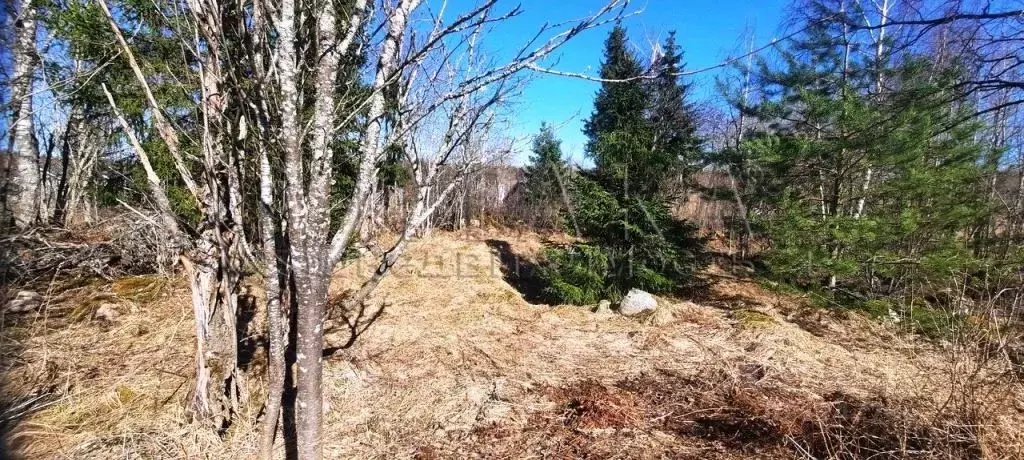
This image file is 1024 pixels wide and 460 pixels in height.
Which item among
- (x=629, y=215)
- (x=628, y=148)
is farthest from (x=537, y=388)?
(x=628, y=148)

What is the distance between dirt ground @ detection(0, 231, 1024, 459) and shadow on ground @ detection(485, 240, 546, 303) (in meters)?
2.56

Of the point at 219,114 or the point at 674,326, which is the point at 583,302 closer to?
the point at 674,326

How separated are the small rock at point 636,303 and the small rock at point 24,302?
6.50 meters

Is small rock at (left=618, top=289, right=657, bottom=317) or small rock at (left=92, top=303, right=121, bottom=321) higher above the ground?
small rock at (left=92, top=303, right=121, bottom=321)

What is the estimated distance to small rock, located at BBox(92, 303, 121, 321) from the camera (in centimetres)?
402

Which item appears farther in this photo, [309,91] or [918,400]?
[918,400]

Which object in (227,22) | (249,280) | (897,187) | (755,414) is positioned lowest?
(755,414)

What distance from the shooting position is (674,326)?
506cm

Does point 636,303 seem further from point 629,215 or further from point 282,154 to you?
point 282,154

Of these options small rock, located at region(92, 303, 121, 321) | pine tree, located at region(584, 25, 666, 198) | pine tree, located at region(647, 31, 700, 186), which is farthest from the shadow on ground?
small rock, located at region(92, 303, 121, 321)

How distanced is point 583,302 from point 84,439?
5466mm

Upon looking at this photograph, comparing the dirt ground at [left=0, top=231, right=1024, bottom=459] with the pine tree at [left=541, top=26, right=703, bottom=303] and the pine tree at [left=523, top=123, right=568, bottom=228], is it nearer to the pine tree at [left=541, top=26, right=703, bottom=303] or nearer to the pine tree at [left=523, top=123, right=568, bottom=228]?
the pine tree at [left=541, top=26, right=703, bottom=303]

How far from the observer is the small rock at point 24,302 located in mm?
3717

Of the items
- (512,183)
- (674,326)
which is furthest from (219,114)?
(512,183)
